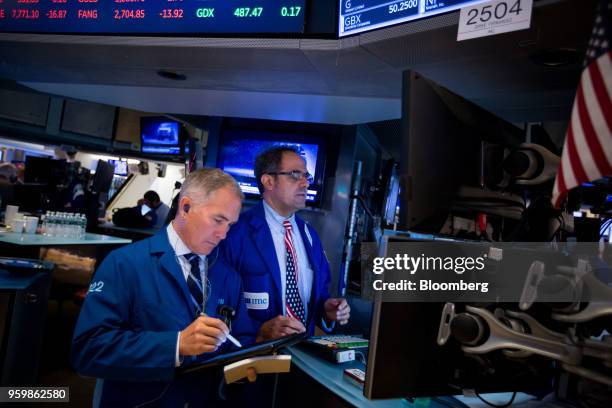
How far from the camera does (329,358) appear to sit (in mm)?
1744

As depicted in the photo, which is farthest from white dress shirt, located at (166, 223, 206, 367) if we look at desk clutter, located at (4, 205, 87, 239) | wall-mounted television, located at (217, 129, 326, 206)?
desk clutter, located at (4, 205, 87, 239)

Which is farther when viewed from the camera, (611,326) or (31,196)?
(31,196)

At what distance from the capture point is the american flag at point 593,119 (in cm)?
72

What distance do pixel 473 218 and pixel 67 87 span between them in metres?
3.94

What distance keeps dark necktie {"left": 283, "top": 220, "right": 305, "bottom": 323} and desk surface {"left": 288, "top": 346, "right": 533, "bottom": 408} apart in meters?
0.36

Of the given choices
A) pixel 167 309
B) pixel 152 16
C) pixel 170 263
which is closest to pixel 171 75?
pixel 152 16

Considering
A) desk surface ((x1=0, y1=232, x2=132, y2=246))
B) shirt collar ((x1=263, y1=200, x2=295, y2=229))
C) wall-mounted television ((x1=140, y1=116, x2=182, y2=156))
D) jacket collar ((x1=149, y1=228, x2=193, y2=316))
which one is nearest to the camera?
jacket collar ((x1=149, y1=228, x2=193, y2=316))

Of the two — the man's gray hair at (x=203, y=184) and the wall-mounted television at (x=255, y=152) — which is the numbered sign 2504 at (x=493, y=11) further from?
the wall-mounted television at (x=255, y=152)

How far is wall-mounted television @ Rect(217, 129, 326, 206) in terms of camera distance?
456cm

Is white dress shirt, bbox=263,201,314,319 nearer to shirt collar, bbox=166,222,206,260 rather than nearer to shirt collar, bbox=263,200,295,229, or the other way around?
shirt collar, bbox=263,200,295,229

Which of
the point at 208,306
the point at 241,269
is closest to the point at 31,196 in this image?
the point at 241,269

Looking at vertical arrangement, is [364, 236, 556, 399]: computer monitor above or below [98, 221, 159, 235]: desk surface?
above

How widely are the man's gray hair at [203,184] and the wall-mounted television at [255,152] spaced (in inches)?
110

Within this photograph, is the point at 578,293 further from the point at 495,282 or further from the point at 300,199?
the point at 300,199
